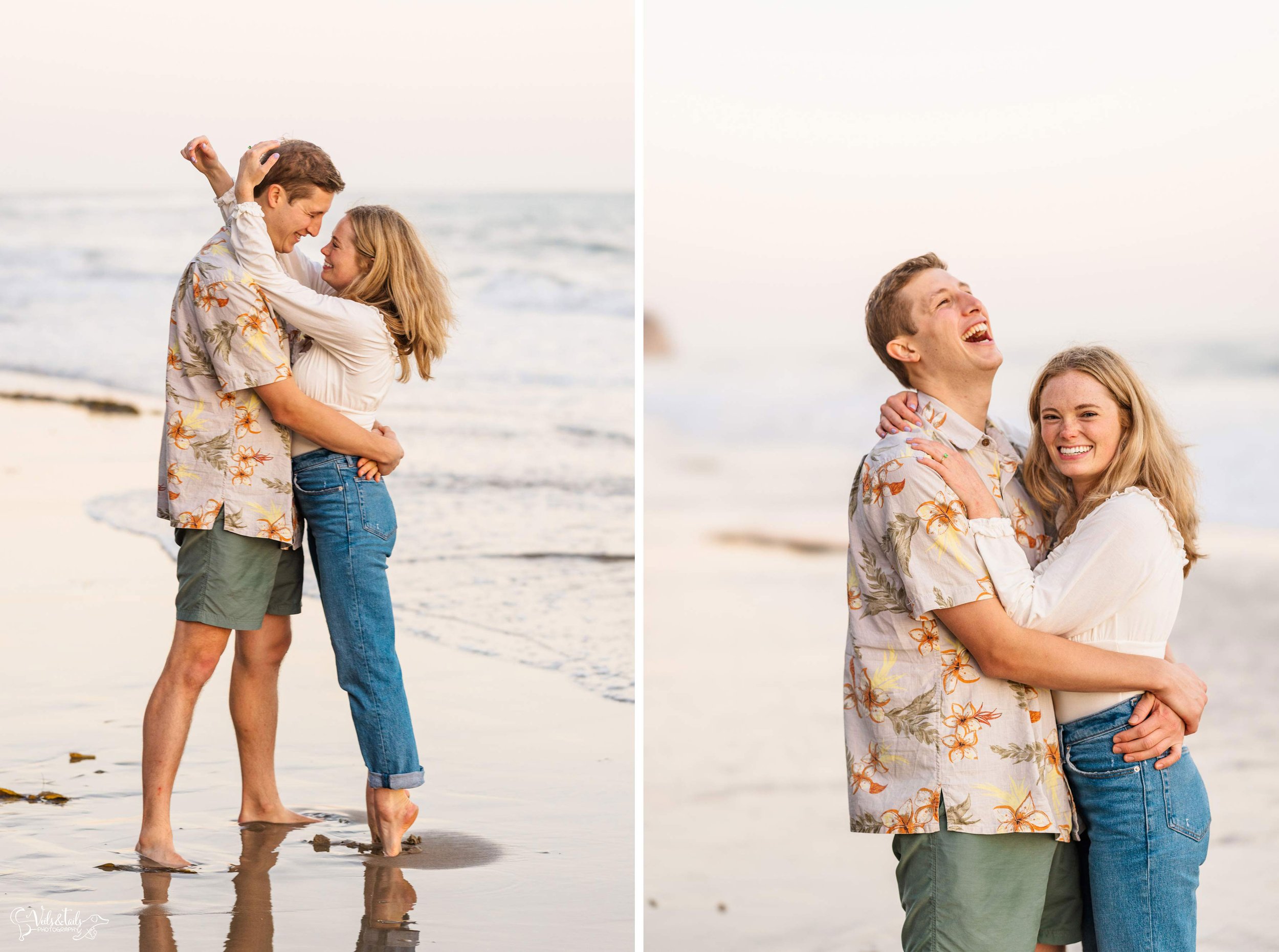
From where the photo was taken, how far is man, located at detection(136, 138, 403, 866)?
2592 mm

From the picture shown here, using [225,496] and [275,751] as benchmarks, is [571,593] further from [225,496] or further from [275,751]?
[225,496]

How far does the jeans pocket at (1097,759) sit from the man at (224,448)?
1577mm

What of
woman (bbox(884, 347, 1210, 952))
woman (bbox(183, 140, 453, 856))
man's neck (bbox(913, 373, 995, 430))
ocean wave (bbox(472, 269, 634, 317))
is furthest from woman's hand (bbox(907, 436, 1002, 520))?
ocean wave (bbox(472, 269, 634, 317))

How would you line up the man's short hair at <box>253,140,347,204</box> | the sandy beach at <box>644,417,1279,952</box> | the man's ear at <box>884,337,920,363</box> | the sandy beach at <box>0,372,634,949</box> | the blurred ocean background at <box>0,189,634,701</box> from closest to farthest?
the man's ear at <box>884,337,920,363</box> < the sandy beach at <box>0,372,634,949</box> < the man's short hair at <box>253,140,347,204</box> < the sandy beach at <box>644,417,1279,952</box> < the blurred ocean background at <box>0,189,634,701</box>

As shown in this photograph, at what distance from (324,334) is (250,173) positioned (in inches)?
14.0

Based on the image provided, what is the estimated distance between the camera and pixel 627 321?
40.4ft

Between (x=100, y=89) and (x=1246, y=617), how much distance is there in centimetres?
1062

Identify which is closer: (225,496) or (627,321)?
(225,496)

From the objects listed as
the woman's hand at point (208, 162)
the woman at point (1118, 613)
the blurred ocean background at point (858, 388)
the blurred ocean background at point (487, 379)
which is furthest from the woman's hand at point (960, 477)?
the blurred ocean background at point (858, 388)

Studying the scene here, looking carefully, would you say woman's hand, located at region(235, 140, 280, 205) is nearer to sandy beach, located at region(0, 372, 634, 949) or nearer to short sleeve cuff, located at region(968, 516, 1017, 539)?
sandy beach, located at region(0, 372, 634, 949)

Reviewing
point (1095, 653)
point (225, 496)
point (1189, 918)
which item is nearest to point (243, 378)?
point (225, 496)

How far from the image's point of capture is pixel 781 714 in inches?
209

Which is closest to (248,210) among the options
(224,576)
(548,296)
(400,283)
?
(400,283)

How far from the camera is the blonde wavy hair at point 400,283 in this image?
2764 mm
